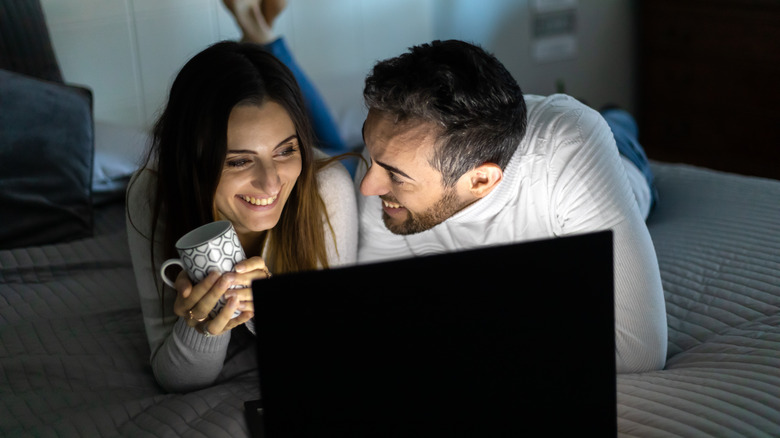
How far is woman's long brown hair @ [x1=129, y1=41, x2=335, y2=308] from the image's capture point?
4.24ft

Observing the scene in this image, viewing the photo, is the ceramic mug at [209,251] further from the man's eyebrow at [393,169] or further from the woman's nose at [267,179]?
the man's eyebrow at [393,169]

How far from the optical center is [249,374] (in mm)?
1362

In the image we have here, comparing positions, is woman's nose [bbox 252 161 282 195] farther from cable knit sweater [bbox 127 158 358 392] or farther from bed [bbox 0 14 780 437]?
bed [bbox 0 14 780 437]

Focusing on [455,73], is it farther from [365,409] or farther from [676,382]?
[365,409]

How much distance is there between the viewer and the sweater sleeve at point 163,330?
4.07ft

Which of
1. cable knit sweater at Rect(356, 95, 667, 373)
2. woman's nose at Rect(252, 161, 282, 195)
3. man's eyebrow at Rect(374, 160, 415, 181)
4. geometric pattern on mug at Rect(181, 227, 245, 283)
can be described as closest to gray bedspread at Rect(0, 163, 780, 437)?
cable knit sweater at Rect(356, 95, 667, 373)

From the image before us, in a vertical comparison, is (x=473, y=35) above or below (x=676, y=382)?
above

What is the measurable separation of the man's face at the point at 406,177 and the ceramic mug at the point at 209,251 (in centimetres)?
35

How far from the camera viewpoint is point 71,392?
1.23 m

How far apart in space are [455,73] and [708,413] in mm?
689

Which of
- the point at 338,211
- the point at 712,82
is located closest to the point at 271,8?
the point at 338,211

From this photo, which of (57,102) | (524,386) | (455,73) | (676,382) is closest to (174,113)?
(455,73)

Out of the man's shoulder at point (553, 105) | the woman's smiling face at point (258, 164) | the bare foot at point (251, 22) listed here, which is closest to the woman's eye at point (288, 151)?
the woman's smiling face at point (258, 164)

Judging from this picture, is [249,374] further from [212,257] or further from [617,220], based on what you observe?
[617,220]
